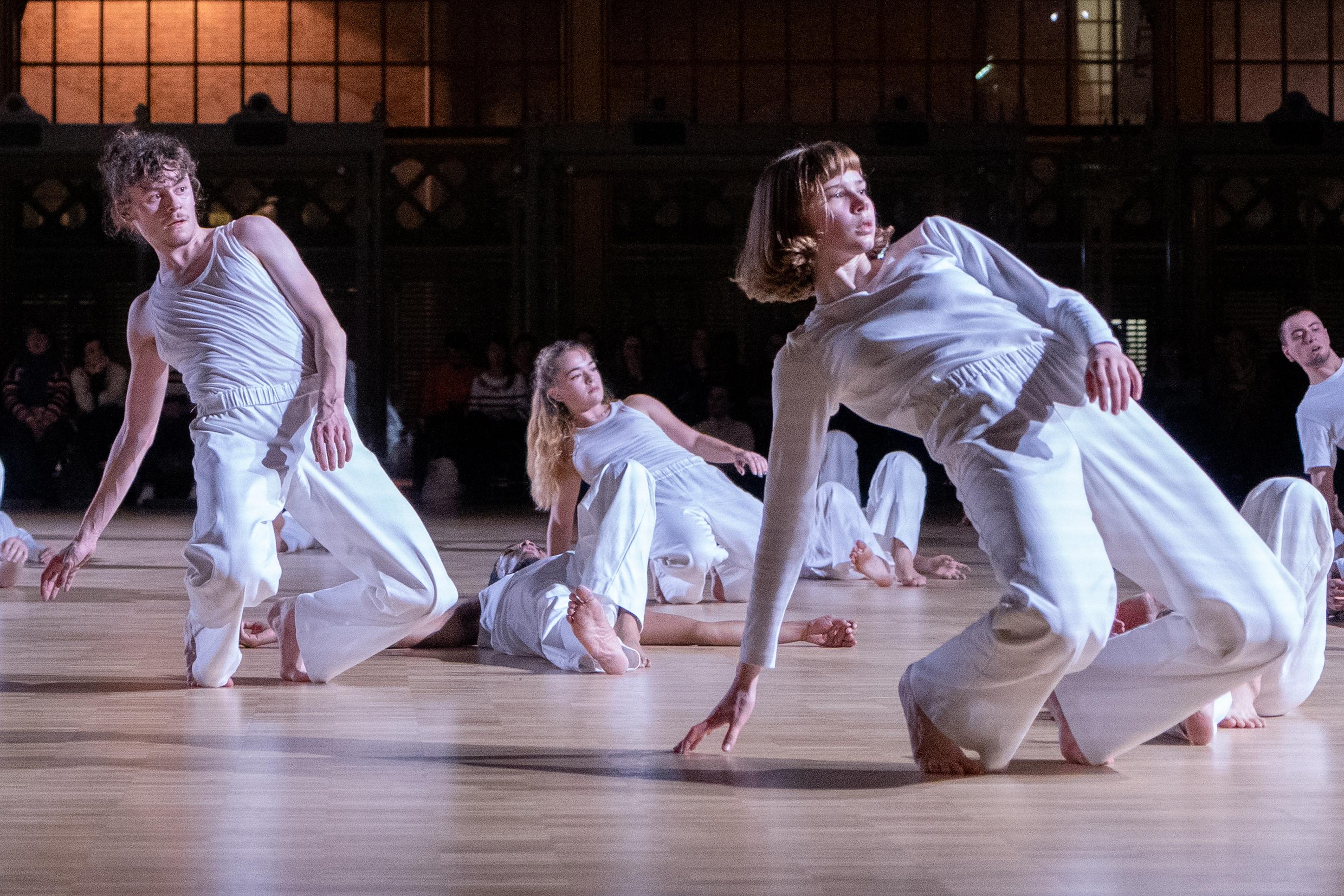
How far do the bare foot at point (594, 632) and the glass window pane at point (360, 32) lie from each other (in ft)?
31.7

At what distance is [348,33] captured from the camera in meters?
12.4

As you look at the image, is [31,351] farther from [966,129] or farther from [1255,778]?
[1255,778]

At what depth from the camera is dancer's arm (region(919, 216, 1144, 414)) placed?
2232mm

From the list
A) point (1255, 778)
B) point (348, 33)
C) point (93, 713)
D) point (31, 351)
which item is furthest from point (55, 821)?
→ point (348, 33)

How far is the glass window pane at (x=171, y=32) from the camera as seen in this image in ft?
40.4

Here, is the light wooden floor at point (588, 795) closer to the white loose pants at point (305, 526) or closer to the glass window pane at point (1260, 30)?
the white loose pants at point (305, 526)

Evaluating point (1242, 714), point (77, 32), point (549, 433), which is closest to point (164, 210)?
point (549, 433)

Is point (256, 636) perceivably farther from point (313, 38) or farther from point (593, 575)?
point (313, 38)

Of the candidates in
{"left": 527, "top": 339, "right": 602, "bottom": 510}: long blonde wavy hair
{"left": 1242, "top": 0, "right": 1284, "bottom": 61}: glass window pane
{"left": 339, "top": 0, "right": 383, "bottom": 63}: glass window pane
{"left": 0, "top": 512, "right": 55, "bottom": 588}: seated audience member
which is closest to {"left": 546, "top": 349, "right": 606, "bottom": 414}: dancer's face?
{"left": 527, "top": 339, "right": 602, "bottom": 510}: long blonde wavy hair

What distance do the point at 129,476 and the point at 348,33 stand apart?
31.7 feet

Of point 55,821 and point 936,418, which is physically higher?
point 936,418

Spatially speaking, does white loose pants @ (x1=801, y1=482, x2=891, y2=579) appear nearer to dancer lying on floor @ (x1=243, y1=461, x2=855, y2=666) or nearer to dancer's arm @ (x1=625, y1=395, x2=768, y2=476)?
dancer's arm @ (x1=625, y1=395, x2=768, y2=476)

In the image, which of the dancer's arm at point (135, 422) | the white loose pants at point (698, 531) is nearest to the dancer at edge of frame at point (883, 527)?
the white loose pants at point (698, 531)

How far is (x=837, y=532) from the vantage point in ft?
19.0
